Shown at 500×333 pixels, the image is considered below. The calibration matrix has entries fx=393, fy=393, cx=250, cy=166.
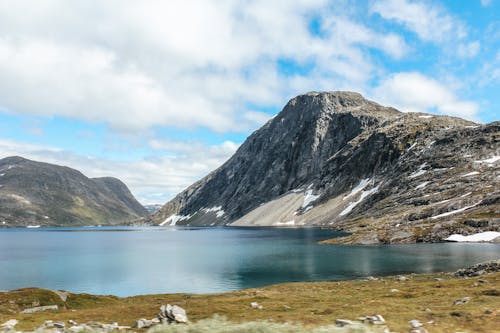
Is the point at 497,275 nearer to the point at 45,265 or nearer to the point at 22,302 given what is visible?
the point at 22,302

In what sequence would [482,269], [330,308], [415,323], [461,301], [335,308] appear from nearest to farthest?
[415,323], [461,301], [335,308], [330,308], [482,269]

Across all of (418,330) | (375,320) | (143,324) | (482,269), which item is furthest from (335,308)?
(482,269)

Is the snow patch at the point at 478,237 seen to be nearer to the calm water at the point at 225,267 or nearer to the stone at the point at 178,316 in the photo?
the calm water at the point at 225,267

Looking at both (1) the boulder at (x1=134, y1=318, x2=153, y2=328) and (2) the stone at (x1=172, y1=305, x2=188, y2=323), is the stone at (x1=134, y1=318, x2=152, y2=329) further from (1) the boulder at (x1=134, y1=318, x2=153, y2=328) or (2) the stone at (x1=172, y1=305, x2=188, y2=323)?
(2) the stone at (x1=172, y1=305, x2=188, y2=323)

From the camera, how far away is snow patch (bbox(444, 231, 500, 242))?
124 metres

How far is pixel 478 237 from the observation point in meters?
126

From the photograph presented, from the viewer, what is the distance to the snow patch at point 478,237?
124m

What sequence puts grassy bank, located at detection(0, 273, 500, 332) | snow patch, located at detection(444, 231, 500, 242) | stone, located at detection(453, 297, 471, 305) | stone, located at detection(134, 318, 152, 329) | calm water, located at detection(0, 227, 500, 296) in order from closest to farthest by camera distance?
grassy bank, located at detection(0, 273, 500, 332) → stone, located at detection(134, 318, 152, 329) → stone, located at detection(453, 297, 471, 305) → calm water, located at detection(0, 227, 500, 296) → snow patch, located at detection(444, 231, 500, 242)

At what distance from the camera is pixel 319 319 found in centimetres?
3083

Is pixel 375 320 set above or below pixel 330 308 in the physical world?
above

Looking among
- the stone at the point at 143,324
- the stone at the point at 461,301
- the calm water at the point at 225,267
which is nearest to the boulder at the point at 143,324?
the stone at the point at 143,324

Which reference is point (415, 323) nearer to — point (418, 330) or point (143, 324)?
point (418, 330)

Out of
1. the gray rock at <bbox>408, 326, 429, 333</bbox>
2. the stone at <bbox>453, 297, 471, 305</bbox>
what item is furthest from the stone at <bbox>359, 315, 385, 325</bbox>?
the stone at <bbox>453, 297, 471, 305</bbox>

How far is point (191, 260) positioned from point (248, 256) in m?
17.8
